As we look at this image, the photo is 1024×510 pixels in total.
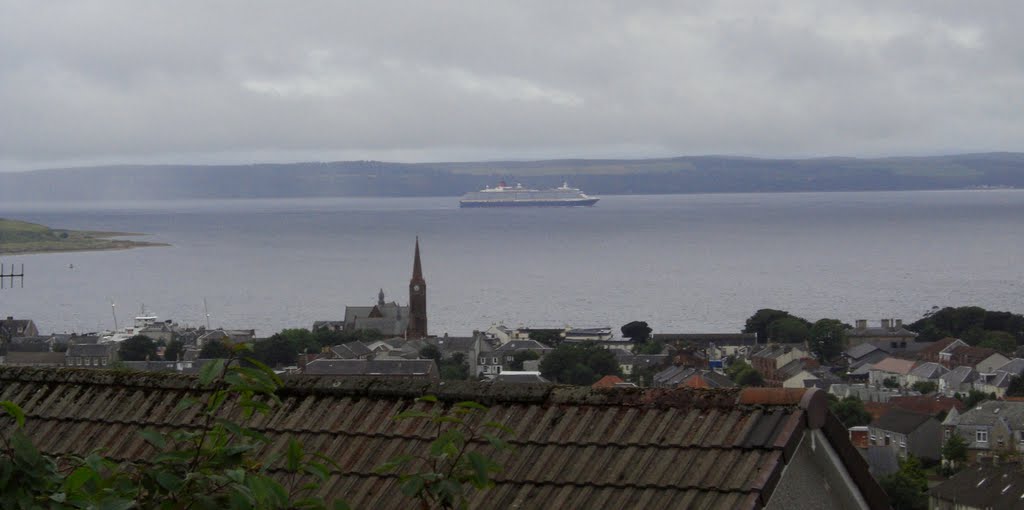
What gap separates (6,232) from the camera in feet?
484

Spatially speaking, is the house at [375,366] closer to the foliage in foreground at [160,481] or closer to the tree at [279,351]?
the tree at [279,351]

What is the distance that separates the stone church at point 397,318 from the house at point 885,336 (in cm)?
1934

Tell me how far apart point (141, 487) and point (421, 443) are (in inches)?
46.6

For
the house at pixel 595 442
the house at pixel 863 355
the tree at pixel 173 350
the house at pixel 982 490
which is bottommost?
the house at pixel 863 355

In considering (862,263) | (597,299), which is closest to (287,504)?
(597,299)

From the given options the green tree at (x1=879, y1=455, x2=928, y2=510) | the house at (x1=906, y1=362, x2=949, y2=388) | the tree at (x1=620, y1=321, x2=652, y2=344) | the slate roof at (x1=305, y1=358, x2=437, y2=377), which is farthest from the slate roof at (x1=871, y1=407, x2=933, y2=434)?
the tree at (x1=620, y1=321, x2=652, y2=344)

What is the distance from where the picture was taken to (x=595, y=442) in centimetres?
378

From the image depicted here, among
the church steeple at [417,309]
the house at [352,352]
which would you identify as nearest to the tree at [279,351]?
Result: the house at [352,352]

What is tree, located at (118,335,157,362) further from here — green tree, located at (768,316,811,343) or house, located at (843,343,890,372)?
house, located at (843,343,890,372)

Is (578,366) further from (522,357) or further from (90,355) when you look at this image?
(90,355)

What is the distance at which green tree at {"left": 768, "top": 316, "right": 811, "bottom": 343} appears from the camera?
195 feet

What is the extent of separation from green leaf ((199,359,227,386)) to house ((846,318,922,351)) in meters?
55.0

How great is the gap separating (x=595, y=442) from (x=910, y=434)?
3086cm

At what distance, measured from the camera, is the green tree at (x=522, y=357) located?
50.6 m
